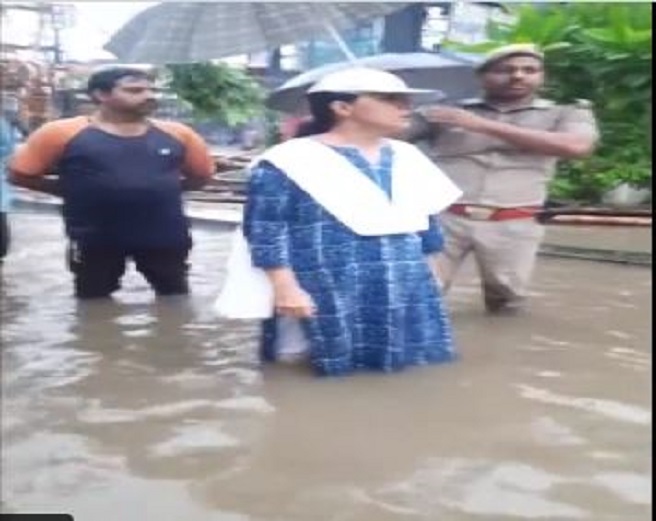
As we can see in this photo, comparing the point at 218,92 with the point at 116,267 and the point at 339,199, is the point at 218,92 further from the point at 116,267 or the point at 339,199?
the point at 339,199

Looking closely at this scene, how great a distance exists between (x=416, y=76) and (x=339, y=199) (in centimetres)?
245

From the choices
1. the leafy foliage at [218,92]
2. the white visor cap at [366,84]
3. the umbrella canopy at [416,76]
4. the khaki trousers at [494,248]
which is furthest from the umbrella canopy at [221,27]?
the leafy foliage at [218,92]

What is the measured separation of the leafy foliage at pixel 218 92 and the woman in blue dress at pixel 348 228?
17.9m

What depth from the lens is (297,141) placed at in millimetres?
5035

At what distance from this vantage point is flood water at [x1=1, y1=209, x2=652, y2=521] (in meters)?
3.58

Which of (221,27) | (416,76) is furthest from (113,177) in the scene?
(221,27)

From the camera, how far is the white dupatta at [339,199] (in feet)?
16.2

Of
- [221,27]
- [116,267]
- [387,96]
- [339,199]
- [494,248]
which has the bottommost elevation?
[116,267]

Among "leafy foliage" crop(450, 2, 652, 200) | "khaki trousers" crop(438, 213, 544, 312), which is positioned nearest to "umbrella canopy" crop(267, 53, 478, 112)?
"khaki trousers" crop(438, 213, 544, 312)

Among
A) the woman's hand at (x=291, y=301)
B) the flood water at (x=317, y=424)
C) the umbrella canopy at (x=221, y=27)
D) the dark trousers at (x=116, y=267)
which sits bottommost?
the flood water at (x=317, y=424)

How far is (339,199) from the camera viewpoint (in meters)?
4.95

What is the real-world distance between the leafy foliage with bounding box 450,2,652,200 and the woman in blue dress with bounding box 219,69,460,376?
731cm

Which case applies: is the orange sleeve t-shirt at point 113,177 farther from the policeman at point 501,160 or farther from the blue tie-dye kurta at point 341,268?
the blue tie-dye kurta at point 341,268

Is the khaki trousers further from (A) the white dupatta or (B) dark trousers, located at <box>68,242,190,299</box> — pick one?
(B) dark trousers, located at <box>68,242,190,299</box>
